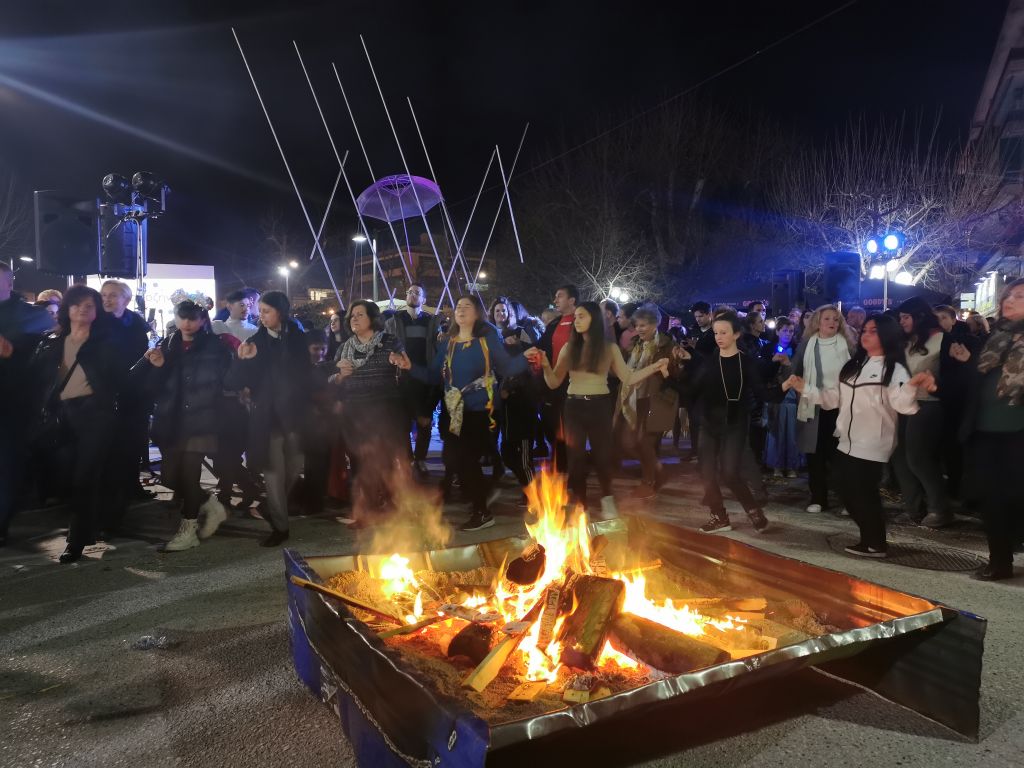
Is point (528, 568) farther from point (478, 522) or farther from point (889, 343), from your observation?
point (889, 343)

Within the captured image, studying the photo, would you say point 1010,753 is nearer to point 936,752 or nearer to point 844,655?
point 936,752

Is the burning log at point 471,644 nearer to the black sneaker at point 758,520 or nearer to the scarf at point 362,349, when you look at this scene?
the scarf at point 362,349

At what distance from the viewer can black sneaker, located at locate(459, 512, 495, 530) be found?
6535 millimetres

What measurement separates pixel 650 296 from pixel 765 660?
1124 inches

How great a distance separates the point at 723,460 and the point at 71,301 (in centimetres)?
568

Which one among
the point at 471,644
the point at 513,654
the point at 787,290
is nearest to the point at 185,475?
the point at 471,644

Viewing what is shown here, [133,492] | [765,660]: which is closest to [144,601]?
[133,492]

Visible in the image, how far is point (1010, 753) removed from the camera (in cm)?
285

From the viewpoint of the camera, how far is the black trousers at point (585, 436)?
21.2 feet

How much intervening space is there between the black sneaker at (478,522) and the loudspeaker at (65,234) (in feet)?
20.5

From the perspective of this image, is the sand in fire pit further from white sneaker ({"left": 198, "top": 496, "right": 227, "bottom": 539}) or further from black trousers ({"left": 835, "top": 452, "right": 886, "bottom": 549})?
white sneaker ({"left": 198, "top": 496, "right": 227, "bottom": 539})

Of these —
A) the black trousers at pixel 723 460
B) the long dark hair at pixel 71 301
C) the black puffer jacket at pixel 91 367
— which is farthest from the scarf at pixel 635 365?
the long dark hair at pixel 71 301

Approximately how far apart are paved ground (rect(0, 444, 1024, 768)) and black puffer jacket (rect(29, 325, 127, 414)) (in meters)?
1.40

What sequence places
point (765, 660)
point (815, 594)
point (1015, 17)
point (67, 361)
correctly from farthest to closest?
point (1015, 17) < point (67, 361) < point (815, 594) < point (765, 660)
